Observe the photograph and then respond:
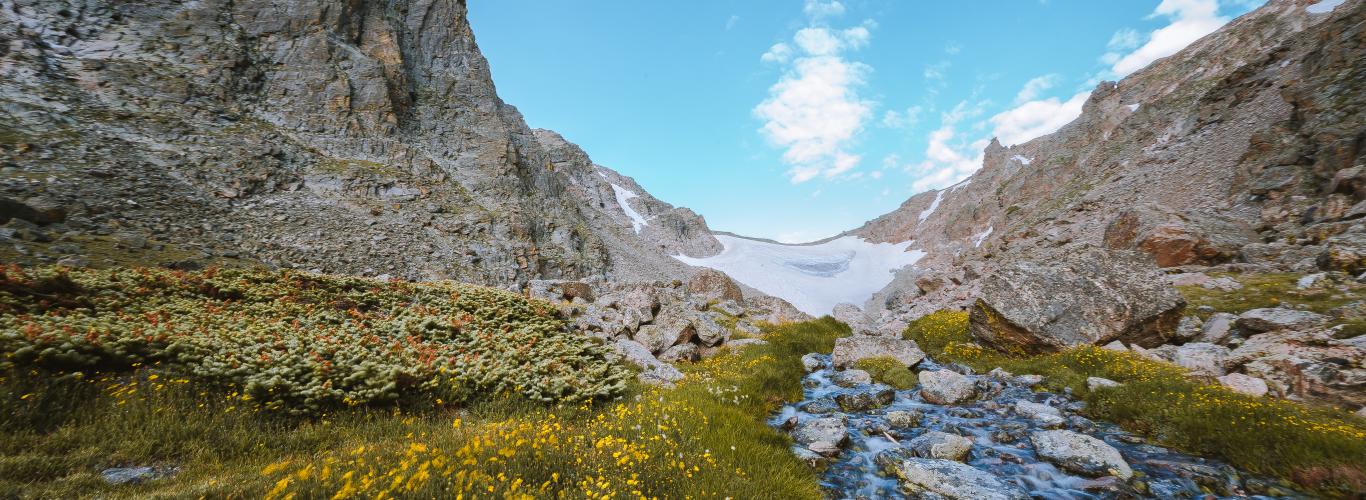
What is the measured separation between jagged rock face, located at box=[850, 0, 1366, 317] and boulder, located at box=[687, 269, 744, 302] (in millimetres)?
12278

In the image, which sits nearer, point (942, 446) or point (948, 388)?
point (942, 446)

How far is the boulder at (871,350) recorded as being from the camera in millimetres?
14500

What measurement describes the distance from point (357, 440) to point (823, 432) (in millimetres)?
8229

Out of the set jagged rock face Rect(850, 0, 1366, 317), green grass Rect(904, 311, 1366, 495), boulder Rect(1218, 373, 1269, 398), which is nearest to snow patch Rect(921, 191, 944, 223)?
jagged rock face Rect(850, 0, 1366, 317)

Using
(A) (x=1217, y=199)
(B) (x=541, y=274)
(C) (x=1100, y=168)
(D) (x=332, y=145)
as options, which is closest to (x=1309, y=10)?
(C) (x=1100, y=168)

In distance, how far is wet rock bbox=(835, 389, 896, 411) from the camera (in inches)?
432

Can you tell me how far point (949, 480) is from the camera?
701 cm

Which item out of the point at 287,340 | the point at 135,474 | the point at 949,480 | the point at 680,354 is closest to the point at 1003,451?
the point at 949,480

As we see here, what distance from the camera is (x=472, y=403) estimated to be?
9555mm

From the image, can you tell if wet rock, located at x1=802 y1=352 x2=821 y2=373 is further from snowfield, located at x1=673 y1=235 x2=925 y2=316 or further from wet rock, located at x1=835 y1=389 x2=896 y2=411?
snowfield, located at x1=673 y1=235 x2=925 y2=316

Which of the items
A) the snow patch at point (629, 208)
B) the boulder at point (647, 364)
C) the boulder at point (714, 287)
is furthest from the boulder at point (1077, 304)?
the snow patch at point (629, 208)

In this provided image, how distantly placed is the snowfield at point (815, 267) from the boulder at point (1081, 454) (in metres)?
70.8

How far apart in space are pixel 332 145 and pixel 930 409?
202ft

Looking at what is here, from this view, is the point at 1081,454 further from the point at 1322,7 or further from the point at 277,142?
the point at 1322,7
